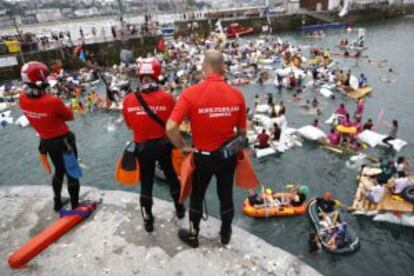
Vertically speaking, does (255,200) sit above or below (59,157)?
below

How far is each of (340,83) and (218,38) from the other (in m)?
18.4

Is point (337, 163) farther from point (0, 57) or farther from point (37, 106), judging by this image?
point (0, 57)

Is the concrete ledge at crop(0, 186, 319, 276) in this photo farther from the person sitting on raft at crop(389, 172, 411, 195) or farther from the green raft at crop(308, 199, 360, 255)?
the person sitting on raft at crop(389, 172, 411, 195)

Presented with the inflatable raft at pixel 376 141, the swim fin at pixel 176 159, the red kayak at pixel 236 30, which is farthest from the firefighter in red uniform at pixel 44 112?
the red kayak at pixel 236 30

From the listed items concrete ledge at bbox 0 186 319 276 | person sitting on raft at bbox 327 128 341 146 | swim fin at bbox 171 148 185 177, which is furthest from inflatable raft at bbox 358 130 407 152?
swim fin at bbox 171 148 185 177

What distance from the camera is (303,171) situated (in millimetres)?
11133

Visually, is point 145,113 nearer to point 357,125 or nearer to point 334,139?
point 334,139

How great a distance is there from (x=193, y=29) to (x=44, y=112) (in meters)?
44.0

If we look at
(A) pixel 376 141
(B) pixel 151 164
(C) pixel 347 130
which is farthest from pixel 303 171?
(B) pixel 151 164

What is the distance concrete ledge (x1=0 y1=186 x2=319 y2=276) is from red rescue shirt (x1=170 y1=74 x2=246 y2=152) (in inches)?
50.9

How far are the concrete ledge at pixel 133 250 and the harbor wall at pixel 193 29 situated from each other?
27351mm

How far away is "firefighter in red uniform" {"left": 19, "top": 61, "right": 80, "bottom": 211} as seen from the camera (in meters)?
3.81

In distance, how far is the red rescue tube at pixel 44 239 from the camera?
3738mm

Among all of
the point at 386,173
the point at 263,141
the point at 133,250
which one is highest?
the point at 133,250
